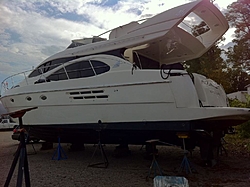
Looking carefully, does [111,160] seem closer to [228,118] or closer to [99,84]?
[99,84]

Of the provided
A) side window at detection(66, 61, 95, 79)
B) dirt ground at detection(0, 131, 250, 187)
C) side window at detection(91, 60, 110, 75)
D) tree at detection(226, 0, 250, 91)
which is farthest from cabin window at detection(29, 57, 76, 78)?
tree at detection(226, 0, 250, 91)

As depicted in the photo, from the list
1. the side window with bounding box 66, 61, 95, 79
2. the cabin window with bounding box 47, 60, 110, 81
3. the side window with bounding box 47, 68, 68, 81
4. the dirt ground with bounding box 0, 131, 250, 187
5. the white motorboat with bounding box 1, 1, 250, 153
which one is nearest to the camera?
the dirt ground with bounding box 0, 131, 250, 187

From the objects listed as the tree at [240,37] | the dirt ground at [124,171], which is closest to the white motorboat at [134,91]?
the dirt ground at [124,171]

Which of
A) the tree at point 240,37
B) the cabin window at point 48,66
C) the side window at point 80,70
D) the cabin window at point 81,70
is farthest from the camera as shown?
the tree at point 240,37

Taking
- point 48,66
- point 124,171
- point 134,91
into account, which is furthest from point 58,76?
point 124,171

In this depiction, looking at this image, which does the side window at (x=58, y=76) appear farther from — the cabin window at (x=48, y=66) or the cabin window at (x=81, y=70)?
the cabin window at (x=48, y=66)

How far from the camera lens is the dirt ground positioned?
16.2ft

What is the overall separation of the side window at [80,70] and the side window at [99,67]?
0.40ft

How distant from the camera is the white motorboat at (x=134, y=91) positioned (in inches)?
210

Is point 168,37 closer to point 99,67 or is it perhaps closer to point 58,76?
point 99,67

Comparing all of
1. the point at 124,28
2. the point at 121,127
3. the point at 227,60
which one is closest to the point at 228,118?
the point at 121,127

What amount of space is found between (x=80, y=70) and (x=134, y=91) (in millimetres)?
1890

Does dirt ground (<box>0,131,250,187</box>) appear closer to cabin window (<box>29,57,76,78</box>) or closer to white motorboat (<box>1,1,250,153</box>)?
white motorboat (<box>1,1,250,153</box>)

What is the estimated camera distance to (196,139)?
6.10 m
